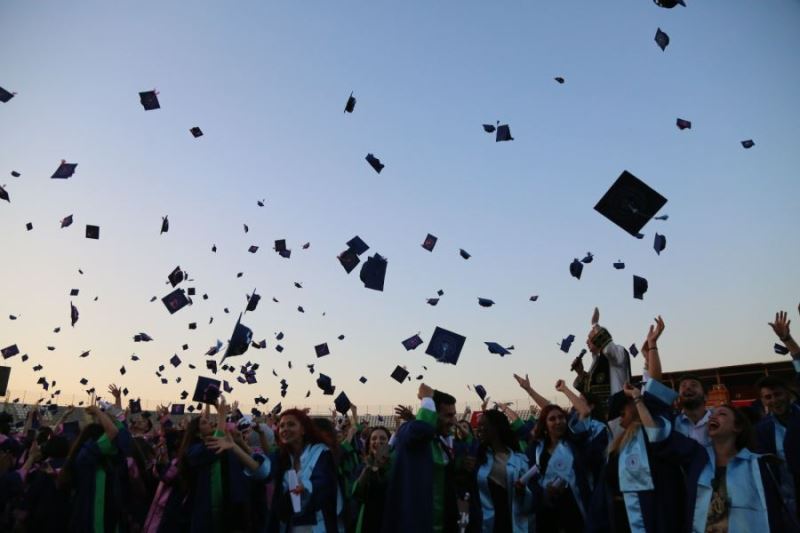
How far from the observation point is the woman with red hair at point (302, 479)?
4.77 m

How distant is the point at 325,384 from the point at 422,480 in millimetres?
6109

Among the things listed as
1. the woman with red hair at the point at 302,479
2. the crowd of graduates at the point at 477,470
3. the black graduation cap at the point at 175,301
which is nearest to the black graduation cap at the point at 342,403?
the crowd of graduates at the point at 477,470

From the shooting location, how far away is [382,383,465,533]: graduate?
465 centimetres

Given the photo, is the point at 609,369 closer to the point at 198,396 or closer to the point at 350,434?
the point at 350,434

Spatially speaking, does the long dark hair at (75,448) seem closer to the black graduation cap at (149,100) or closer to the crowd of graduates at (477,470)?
the crowd of graduates at (477,470)

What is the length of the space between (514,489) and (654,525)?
1454 millimetres

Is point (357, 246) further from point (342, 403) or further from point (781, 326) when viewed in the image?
point (781, 326)

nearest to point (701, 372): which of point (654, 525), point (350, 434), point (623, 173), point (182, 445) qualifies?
point (623, 173)

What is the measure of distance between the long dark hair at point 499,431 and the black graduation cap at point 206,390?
9.11 feet

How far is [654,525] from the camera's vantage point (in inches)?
160

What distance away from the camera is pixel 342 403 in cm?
841

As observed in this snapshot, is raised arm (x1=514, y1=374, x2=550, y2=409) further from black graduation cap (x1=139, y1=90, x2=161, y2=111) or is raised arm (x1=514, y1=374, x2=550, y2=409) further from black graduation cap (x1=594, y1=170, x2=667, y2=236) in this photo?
black graduation cap (x1=139, y1=90, x2=161, y2=111)

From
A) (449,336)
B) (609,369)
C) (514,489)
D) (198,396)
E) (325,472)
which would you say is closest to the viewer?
(325,472)

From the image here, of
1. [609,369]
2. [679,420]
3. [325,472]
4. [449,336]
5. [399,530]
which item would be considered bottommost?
[399,530]
